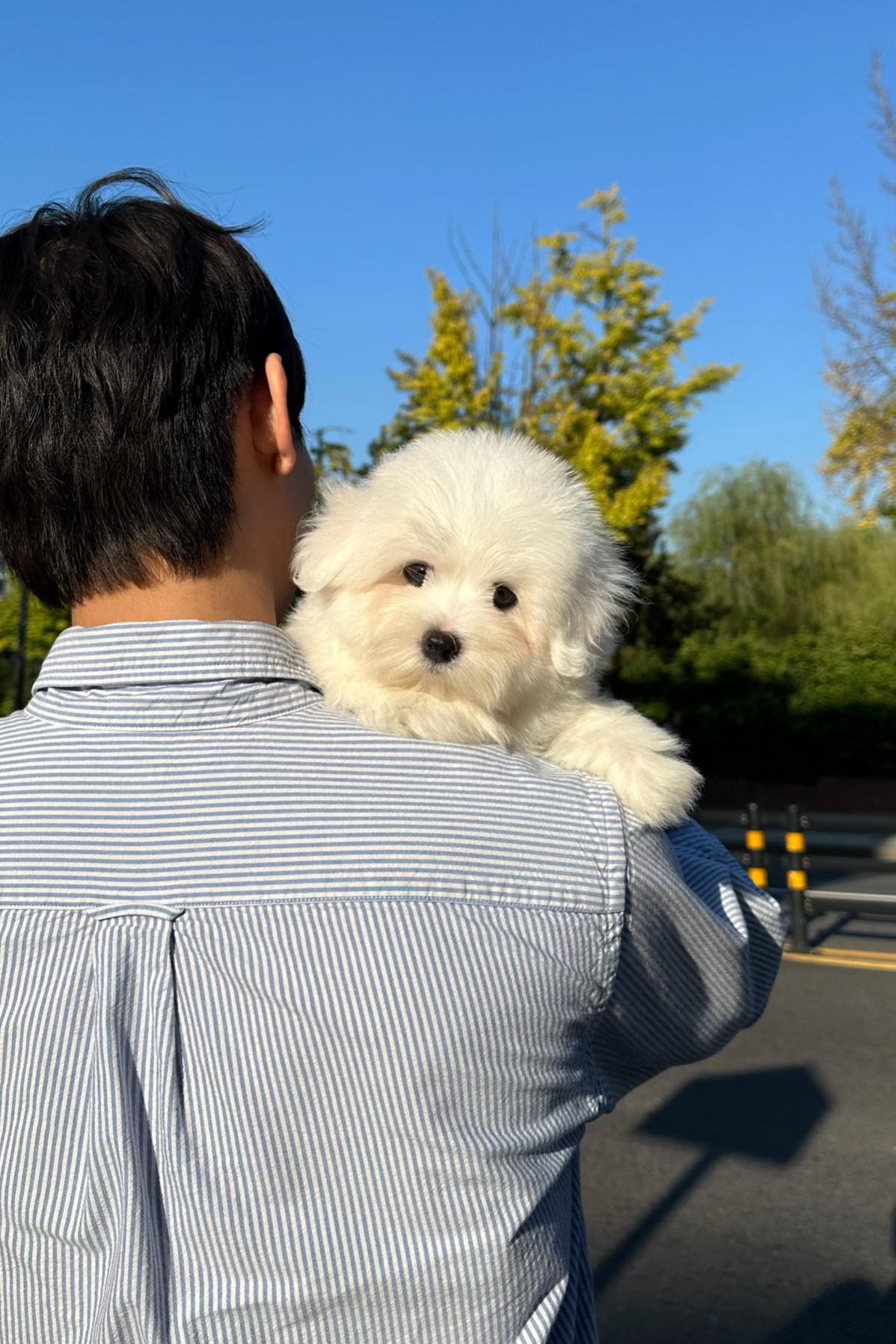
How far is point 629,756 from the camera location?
1.51m

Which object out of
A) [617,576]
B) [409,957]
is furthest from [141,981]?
[617,576]

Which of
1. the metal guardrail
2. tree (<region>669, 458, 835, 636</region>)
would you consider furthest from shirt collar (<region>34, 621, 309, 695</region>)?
tree (<region>669, 458, 835, 636</region>)

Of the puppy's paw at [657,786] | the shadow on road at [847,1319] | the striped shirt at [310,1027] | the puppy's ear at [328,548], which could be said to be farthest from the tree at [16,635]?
A: the striped shirt at [310,1027]

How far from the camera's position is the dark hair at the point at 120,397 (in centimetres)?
132

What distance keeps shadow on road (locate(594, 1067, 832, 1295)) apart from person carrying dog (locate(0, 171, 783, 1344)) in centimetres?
400

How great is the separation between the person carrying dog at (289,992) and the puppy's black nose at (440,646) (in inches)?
14.5

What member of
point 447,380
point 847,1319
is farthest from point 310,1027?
point 447,380

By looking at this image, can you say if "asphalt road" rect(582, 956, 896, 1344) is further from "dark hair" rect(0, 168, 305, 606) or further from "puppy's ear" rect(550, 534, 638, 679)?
"dark hair" rect(0, 168, 305, 606)

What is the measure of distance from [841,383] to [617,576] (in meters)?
16.2

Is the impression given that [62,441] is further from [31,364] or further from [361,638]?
[361,638]

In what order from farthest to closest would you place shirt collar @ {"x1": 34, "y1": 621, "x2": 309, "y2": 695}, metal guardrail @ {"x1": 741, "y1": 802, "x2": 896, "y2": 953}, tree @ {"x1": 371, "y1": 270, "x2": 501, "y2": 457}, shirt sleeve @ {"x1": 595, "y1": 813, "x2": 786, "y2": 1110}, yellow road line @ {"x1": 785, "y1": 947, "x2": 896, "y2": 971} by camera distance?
1. tree @ {"x1": 371, "y1": 270, "x2": 501, "y2": 457}
2. metal guardrail @ {"x1": 741, "y1": 802, "x2": 896, "y2": 953}
3. yellow road line @ {"x1": 785, "y1": 947, "x2": 896, "y2": 971}
4. shirt collar @ {"x1": 34, "y1": 621, "x2": 309, "y2": 695}
5. shirt sleeve @ {"x1": 595, "y1": 813, "x2": 786, "y2": 1110}

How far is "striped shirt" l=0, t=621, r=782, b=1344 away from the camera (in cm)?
105

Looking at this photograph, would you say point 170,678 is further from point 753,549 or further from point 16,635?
point 753,549

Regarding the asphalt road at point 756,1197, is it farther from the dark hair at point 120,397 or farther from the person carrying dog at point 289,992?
the dark hair at point 120,397
